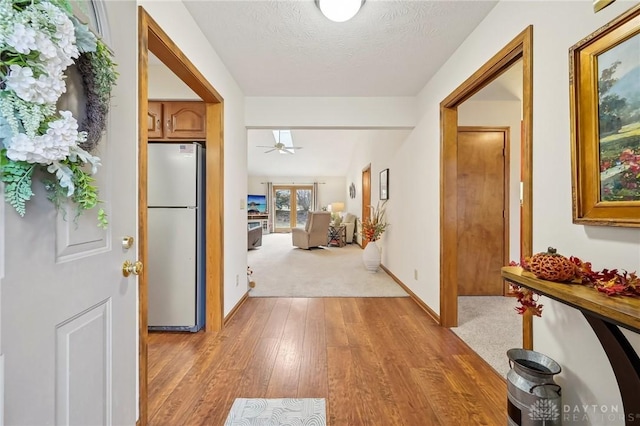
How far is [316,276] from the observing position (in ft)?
13.9

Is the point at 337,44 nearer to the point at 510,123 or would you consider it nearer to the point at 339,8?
the point at 339,8

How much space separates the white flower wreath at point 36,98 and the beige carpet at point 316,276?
111 inches

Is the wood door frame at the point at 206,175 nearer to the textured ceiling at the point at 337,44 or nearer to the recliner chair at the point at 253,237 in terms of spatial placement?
the textured ceiling at the point at 337,44

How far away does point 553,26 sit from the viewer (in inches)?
51.4

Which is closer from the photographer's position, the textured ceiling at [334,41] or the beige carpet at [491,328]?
the textured ceiling at [334,41]

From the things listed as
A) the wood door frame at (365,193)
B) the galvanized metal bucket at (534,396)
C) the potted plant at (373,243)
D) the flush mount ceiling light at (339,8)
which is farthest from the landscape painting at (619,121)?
the wood door frame at (365,193)

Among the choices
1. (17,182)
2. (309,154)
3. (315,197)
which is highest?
(309,154)

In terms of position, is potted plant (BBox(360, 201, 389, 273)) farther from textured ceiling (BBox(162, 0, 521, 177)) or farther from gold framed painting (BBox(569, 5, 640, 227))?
gold framed painting (BBox(569, 5, 640, 227))

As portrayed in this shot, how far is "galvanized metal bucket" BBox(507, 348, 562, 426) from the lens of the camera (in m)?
1.13

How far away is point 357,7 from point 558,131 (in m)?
1.30

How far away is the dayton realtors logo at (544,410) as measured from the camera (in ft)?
3.71

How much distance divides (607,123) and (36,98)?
1.81 metres

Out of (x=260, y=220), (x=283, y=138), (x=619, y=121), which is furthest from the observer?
(x=260, y=220)

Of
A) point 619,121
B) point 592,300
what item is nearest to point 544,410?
point 592,300
